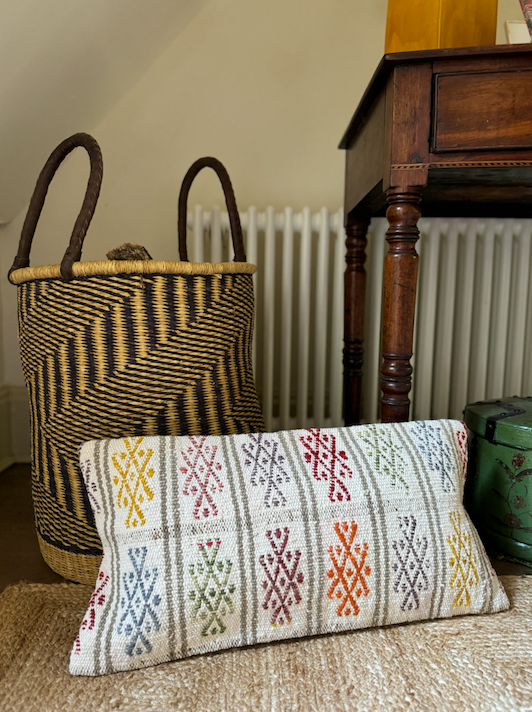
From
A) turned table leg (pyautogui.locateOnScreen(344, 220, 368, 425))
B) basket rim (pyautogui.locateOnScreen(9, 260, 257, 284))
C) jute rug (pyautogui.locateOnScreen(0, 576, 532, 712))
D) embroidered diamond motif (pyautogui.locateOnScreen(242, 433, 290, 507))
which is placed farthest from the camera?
turned table leg (pyautogui.locateOnScreen(344, 220, 368, 425))

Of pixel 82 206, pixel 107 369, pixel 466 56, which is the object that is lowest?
pixel 107 369

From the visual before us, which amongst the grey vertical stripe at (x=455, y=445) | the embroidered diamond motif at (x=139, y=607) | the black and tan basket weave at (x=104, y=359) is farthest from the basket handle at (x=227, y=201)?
the embroidered diamond motif at (x=139, y=607)

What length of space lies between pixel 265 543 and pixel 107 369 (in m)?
0.35

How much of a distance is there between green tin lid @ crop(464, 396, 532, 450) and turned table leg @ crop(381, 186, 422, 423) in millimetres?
160

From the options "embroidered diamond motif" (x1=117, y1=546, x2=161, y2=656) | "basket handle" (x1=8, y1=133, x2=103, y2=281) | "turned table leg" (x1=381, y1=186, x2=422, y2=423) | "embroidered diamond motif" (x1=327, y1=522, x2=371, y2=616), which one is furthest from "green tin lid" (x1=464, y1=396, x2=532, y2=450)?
"basket handle" (x1=8, y1=133, x2=103, y2=281)

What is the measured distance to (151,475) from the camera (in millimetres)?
622

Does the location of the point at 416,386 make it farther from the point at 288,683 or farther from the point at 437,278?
the point at 288,683

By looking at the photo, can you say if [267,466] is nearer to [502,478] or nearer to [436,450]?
[436,450]

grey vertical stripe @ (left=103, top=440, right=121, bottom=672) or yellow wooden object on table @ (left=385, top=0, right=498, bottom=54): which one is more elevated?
yellow wooden object on table @ (left=385, top=0, right=498, bottom=54)

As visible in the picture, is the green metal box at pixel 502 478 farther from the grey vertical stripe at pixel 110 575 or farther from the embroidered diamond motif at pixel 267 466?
the grey vertical stripe at pixel 110 575

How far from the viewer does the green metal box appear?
33.3 inches

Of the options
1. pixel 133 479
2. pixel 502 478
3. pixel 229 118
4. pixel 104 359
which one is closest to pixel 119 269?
pixel 104 359

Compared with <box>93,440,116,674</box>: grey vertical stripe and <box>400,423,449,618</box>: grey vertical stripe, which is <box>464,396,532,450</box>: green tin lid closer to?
<box>400,423,449,618</box>: grey vertical stripe

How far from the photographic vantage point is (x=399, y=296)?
2.74ft
